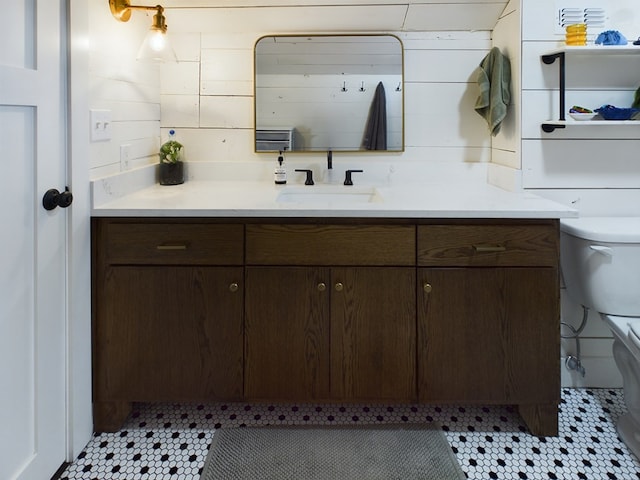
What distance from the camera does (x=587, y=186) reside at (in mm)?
1914

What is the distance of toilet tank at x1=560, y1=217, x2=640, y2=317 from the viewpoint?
1.59 metres

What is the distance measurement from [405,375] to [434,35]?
1541 millimetres

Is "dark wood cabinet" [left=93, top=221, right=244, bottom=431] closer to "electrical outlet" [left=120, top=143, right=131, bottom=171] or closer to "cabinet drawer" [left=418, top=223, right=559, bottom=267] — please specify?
"electrical outlet" [left=120, top=143, right=131, bottom=171]

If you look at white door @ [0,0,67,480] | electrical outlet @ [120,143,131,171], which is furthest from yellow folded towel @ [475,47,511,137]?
white door @ [0,0,67,480]

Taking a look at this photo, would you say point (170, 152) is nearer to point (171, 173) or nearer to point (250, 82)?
point (171, 173)

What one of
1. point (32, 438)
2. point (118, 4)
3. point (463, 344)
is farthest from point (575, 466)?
point (118, 4)

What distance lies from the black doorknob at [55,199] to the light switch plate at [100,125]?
0.27 meters

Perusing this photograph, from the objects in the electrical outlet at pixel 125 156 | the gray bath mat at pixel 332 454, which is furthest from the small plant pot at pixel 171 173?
the gray bath mat at pixel 332 454

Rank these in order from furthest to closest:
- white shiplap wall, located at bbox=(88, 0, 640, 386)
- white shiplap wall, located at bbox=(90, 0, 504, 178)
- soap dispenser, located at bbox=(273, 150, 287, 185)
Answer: soap dispenser, located at bbox=(273, 150, 287, 185) → white shiplap wall, located at bbox=(90, 0, 504, 178) → white shiplap wall, located at bbox=(88, 0, 640, 386)

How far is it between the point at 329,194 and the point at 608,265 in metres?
1.12

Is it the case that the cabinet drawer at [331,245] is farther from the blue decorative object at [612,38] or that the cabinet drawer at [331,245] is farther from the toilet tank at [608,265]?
the blue decorative object at [612,38]

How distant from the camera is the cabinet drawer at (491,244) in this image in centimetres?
154

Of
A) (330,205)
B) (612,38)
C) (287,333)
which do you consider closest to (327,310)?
(287,333)

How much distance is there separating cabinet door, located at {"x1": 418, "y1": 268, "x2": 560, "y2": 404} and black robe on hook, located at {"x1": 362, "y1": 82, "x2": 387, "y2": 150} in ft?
2.73
